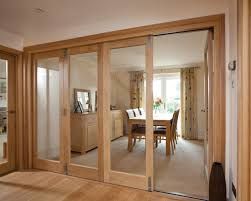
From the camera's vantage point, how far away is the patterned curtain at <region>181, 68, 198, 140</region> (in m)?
5.64

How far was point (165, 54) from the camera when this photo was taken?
14.6 feet

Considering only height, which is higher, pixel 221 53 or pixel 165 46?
pixel 165 46

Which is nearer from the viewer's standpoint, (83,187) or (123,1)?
(123,1)

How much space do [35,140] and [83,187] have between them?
1.33m

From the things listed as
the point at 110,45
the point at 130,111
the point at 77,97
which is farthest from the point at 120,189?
the point at 110,45

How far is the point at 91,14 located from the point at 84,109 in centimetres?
179

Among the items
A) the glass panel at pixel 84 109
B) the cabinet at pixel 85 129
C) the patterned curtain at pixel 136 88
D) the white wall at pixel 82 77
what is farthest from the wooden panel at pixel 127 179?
the white wall at pixel 82 77

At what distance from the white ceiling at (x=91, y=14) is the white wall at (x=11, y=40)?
10cm

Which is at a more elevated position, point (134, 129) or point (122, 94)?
point (122, 94)

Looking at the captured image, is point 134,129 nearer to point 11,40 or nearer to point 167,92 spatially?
point 11,40

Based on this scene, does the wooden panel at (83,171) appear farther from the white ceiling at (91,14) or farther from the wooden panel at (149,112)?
the white ceiling at (91,14)

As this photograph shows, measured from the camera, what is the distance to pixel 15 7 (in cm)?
214

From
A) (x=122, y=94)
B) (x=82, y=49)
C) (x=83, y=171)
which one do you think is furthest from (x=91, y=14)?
(x=83, y=171)

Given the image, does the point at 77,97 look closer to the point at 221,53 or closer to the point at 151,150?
the point at 151,150
